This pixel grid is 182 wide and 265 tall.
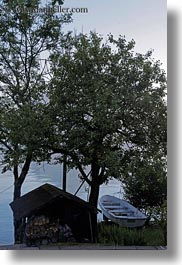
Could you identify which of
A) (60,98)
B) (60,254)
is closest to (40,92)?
(60,98)

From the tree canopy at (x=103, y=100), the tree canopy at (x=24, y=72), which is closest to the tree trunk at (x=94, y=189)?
the tree canopy at (x=103, y=100)

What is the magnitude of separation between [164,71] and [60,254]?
0.81m

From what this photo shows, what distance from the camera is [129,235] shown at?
1620mm

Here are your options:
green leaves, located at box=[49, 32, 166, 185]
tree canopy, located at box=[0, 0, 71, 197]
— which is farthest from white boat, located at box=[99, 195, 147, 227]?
tree canopy, located at box=[0, 0, 71, 197]

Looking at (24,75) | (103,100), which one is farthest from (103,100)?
(24,75)

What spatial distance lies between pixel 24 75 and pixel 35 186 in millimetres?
427

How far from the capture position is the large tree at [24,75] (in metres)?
1.61

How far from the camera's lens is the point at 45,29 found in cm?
164

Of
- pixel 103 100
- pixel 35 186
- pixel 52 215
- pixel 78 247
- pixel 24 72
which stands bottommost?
pixel 78 247

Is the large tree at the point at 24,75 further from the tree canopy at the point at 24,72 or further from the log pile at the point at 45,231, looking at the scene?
the log pile at the point at 45,231

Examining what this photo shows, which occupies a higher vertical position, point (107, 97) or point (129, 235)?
point (107, 97)

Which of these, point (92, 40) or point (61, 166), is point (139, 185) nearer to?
point (61, 166)

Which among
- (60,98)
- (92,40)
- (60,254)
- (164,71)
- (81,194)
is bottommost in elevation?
(60,254)

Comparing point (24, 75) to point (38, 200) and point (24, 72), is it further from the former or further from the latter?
point (38, 200)
